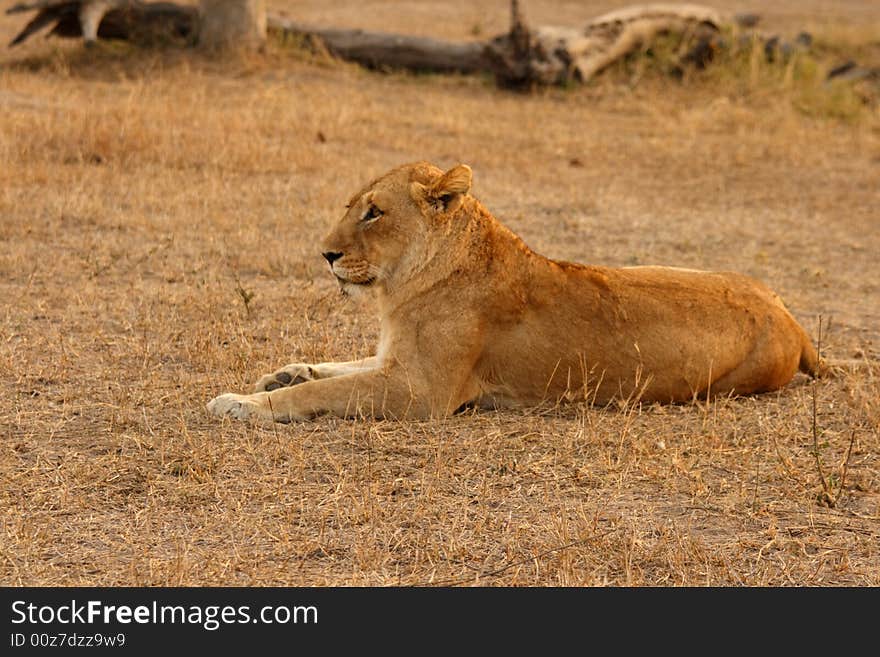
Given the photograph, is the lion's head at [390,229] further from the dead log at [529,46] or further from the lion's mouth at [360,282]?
the dead log at [529,46]

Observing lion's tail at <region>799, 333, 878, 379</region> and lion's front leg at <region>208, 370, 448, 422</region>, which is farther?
lion's tail at <region>799, 333, 878, 379</region>

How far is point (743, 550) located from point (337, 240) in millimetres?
2131

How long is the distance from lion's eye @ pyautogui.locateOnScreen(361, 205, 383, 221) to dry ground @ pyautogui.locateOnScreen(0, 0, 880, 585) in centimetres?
86

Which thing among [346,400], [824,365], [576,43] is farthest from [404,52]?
[346,400]

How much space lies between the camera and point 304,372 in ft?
19.7

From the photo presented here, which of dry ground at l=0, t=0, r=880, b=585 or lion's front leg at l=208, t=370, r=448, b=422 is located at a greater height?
lion's front leg at l=208, t=370, r=448, b=422

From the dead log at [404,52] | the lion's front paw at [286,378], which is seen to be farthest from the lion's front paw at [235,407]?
the dead log at [404,52]

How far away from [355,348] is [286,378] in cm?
88

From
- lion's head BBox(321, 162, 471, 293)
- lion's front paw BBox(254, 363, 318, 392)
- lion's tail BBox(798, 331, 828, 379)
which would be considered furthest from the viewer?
lion's tail BBox(798, 331, 828, 379)

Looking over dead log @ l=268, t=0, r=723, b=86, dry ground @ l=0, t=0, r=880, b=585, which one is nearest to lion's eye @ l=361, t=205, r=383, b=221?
dry ground @ l=0, t=0, r=880, b=585

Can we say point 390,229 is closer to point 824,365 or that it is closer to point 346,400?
point 346,400

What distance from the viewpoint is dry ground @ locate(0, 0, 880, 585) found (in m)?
4.54

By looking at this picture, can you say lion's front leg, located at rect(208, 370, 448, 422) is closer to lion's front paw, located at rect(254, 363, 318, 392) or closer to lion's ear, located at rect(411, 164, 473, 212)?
lion's front paw, located at rect(254, 363, 318, 392)
